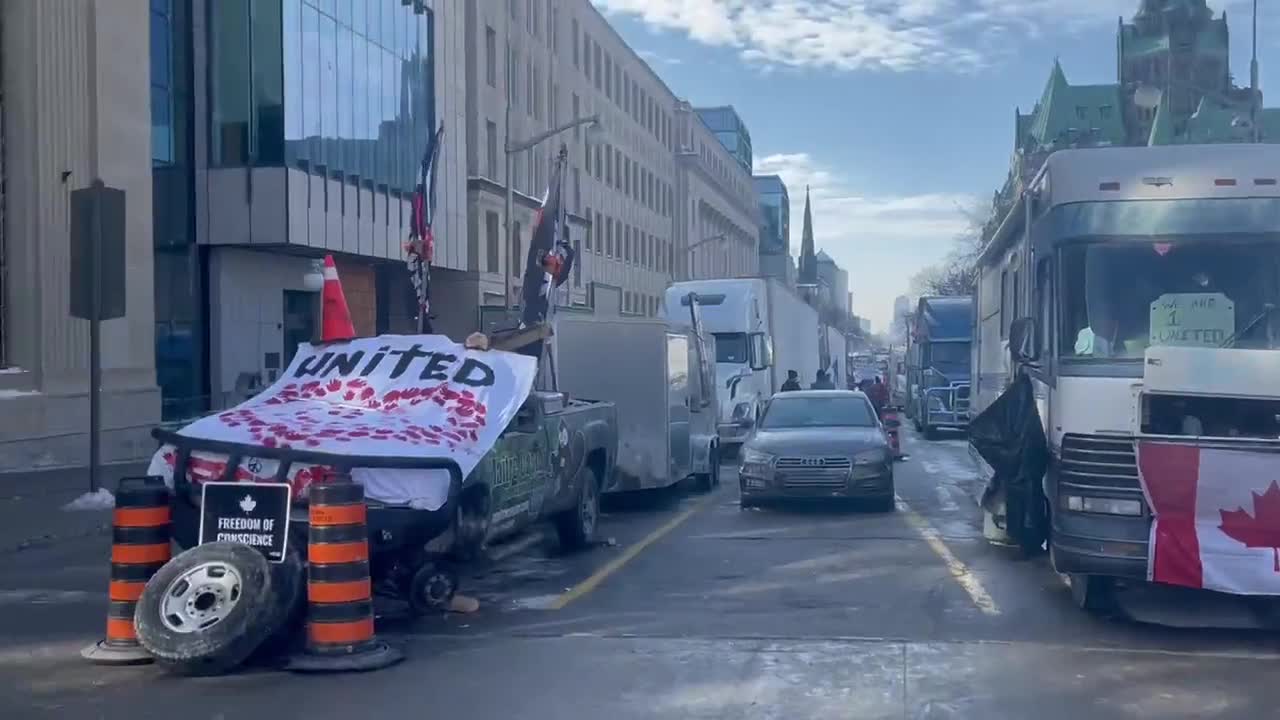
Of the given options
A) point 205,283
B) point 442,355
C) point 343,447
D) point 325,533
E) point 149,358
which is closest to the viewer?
point 325,533

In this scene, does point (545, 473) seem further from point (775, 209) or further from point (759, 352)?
point (775, 209)

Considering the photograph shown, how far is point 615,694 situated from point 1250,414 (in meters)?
4.72

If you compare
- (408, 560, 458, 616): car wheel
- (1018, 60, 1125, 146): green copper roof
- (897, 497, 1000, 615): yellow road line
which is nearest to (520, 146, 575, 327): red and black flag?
(897, 497, 1000, 615): yellow road line

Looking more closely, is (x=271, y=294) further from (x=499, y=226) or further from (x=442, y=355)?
(x=442, y=355)

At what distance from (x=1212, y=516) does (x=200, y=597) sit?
21.2ft

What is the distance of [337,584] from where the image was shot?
782cm

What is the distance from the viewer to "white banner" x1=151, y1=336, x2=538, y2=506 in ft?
27.9

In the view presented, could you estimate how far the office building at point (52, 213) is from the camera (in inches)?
786

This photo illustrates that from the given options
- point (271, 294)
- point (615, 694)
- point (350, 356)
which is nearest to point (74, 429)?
point (271, 294)

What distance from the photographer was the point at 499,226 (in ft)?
138

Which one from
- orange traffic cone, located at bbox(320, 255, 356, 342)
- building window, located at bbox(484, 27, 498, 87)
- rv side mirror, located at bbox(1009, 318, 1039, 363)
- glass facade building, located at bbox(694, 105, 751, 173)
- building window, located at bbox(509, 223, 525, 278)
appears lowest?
rv side mirror, located at bbox(1009, 318, 1039, 363)

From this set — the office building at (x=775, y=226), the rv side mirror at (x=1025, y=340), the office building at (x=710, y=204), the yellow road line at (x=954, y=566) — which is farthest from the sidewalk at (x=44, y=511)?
the office building at (x=775, y=226)

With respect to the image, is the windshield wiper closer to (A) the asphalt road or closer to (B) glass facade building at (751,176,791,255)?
(A) the asphalt road

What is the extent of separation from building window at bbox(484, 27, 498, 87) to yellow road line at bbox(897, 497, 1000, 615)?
29.6m
